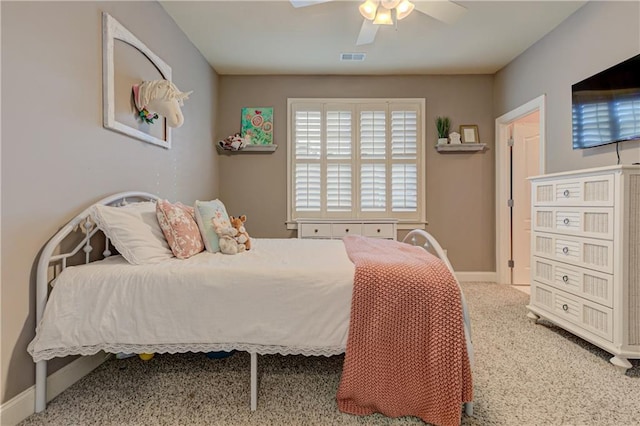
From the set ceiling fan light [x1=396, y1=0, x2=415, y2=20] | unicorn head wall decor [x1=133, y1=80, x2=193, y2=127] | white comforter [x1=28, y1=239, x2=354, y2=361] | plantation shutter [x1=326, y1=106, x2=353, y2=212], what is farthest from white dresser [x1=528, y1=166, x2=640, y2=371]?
unicorn head wall decor [x1=133, y1=80, x2=193, y2=127]

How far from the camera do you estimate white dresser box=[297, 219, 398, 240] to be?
12.2 feet

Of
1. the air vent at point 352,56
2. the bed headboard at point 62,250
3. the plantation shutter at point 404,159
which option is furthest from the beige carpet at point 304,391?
the air vent at point 352,56

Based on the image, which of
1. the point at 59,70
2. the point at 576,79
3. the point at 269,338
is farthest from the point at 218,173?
the point at 576,79

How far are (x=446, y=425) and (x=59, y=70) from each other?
99.3 inches

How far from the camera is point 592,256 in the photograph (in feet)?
6.82

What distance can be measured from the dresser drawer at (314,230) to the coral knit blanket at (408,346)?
7.56ft

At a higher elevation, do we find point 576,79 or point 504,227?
point 576,79

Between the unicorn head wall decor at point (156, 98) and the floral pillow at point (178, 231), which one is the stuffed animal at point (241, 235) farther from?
the unicorn head wall decor at point (156, 98)

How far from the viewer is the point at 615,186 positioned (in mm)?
1898

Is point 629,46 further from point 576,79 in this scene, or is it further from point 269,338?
point 269,338

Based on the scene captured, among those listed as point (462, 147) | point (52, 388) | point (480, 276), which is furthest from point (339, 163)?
point (52, 388)

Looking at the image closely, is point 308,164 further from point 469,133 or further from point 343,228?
point 469,133

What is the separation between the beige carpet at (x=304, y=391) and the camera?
147 cm

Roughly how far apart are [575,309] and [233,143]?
3637 millimetres
